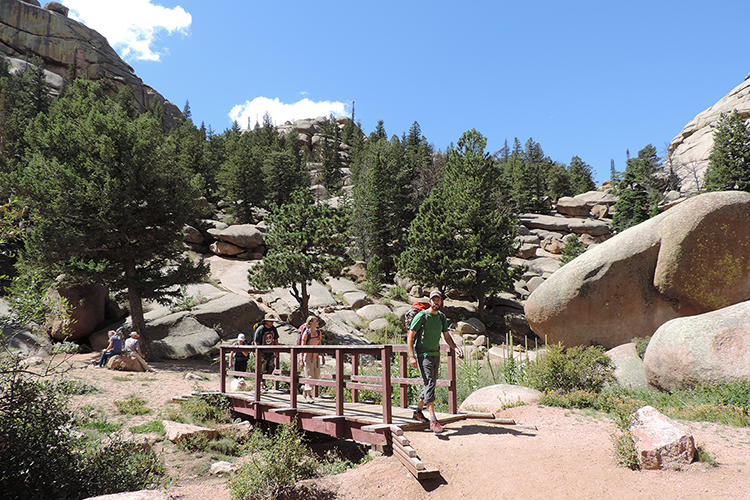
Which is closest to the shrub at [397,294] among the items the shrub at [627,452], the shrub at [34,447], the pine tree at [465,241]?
the pine tree at [465,241]

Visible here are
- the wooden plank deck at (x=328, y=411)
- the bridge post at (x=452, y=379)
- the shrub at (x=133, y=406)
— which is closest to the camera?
the wooden plank deck at (x=328, y=411)

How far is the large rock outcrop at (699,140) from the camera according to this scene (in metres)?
56.8

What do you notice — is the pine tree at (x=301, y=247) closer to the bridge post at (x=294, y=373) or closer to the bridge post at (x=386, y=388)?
the bridge post at (x=294, y=373)

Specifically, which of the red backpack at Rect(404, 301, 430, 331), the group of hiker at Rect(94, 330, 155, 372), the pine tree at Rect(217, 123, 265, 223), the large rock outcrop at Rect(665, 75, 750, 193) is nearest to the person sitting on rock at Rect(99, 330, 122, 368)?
the group of hiker at Rect(94, 330, 155, 372)

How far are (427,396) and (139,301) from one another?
1617 cm

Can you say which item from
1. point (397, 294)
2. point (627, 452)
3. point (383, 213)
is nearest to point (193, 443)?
point (627, 452)

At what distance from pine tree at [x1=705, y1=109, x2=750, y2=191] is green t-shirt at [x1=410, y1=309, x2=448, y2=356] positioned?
1622 inches

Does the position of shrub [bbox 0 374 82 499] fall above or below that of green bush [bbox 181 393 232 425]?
above

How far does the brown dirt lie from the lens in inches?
199

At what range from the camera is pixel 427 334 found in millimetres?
6680

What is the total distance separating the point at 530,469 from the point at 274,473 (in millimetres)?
3660

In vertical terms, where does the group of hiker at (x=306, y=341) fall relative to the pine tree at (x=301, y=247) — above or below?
below

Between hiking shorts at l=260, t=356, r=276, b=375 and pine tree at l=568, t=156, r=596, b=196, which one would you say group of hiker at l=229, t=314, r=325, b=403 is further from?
pine tree at l=568, t=156, r=596, b=196

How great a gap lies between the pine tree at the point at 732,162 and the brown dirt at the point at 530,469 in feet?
129
